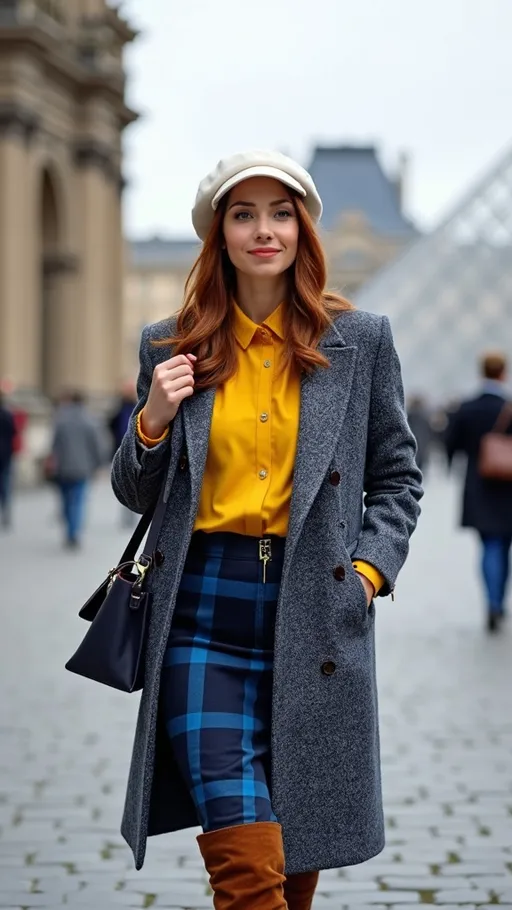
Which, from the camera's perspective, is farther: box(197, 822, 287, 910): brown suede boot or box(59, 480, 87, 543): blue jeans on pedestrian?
box(59, 480, 87, 543): blue jeans on pedestrian

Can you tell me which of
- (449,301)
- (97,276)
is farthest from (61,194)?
(449,301)

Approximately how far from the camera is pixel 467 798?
4934mm

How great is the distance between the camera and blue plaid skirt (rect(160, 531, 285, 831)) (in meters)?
2.71

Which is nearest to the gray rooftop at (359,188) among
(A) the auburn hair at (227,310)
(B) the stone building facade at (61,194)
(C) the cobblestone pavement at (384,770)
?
(B) the stone building facade at (61,194)

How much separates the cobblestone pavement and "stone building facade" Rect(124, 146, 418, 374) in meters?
75.2

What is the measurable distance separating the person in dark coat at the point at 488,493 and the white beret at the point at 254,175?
5.93 metres

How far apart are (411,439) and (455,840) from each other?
6.16 ft

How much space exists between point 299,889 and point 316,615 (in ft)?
1.78

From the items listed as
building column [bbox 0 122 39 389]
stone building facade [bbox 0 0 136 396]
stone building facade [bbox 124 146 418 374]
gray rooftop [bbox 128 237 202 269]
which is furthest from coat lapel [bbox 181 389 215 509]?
gray rooftop [bbox 128 237 202 269]

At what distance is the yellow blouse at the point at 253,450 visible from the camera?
9.12 ft

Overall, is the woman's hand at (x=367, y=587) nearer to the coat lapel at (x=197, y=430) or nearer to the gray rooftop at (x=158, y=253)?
the coat lapel at (x=197, y=430)

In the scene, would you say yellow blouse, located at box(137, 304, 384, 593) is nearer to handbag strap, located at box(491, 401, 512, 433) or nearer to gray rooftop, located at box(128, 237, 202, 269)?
handbag strap, located at box(491, 401, 512, 433)

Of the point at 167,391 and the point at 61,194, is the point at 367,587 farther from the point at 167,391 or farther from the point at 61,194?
the point at 61,194

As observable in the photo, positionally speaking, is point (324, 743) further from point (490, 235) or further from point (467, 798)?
point (490, 235)
